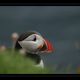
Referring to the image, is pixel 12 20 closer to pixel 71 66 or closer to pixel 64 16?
pixel 64 16

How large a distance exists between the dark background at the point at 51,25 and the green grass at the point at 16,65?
0.21 m

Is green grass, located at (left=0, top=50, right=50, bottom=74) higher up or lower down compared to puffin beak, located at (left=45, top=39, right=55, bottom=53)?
lower down

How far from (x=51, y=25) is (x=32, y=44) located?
58cm

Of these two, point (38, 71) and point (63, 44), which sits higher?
point (63, 44)

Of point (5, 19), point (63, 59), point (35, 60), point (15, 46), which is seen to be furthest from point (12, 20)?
point (63, 59)

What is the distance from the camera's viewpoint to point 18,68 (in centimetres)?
584

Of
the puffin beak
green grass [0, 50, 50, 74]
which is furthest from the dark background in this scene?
green grass [0, 50, 50, 74]

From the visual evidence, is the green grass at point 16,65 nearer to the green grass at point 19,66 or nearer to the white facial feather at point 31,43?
the green grass at point 19,66

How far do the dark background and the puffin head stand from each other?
93mm

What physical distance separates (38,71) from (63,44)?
781mm

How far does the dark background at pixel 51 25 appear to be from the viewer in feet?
19.2

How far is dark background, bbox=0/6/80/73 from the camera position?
19.2ft

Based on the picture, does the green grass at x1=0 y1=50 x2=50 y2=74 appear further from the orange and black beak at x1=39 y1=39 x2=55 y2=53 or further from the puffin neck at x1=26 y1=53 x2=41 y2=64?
the orange and black beak at x1=39 y1=39 x2=55 y2=53

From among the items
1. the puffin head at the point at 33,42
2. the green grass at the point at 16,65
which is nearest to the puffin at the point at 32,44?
the puffin head at the point at 33,42
